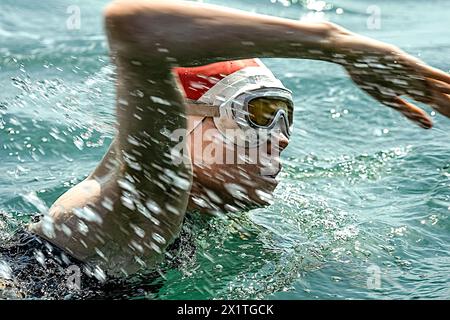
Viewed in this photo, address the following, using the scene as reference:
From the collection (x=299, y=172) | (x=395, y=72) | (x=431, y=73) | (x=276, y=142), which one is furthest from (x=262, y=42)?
(x=299, y=172)

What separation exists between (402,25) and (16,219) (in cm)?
610

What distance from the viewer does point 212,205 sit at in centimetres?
361

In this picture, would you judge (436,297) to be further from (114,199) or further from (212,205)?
(114,199)

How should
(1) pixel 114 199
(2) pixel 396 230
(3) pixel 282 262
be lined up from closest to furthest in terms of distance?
(1) pixel 114 199 → (3) pixel 282 262 → (2) pixel 396 230

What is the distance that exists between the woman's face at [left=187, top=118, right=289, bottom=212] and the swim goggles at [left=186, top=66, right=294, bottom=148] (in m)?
0.04

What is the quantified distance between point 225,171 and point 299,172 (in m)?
2.07

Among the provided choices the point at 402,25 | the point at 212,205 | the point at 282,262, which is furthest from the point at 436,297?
the point at 402,25

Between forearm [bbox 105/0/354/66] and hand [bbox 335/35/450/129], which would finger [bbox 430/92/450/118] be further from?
forearm [bbox 105/0/354/66]

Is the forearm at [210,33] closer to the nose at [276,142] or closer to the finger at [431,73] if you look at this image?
the finger at [431,73]

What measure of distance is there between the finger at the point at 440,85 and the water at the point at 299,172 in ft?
3.66

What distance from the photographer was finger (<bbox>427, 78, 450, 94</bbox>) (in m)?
2.28

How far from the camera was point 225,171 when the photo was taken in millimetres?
3498

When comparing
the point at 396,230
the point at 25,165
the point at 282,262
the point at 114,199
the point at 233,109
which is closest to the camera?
the point at 114,199

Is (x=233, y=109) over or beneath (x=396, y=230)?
over
